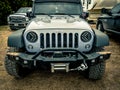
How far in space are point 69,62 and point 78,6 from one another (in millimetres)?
2555

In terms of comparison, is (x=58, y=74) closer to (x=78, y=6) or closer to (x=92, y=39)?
(x=92, y=39)

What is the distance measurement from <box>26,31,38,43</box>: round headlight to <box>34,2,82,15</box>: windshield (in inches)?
71.2

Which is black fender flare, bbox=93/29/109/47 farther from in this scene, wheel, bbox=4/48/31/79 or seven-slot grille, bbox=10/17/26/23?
seven-slot grille, bbox=10/17/26/23

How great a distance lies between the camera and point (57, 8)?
6.79 meters

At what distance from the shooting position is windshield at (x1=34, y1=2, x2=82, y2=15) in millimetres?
6695

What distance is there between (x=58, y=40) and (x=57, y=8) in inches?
81.9

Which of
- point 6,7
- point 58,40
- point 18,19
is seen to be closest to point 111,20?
point 58,40

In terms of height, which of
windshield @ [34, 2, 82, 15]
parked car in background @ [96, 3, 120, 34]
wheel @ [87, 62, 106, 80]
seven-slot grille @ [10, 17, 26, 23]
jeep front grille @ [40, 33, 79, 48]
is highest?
windshield @ [34, 2, 82, 15]

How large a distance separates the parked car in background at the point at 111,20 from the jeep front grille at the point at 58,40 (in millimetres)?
4094

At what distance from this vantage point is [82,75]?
5934 mm

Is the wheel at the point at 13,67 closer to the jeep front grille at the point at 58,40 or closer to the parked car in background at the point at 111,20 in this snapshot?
the jeep front grille at the point at 58,40

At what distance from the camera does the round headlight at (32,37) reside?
195 inches

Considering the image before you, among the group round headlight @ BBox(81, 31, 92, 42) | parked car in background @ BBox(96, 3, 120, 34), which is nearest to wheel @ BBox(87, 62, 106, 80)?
round headlight @ BBox(81, 31, 92, 42)

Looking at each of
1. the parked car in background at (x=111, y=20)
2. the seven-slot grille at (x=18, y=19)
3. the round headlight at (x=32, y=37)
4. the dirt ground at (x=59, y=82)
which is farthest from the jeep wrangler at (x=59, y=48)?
the seven-slot grille at (x=18, y=19)
